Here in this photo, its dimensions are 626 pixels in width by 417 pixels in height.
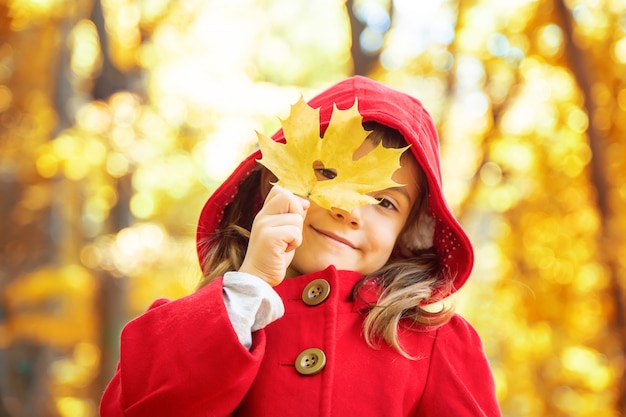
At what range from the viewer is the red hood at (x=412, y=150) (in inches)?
68.4

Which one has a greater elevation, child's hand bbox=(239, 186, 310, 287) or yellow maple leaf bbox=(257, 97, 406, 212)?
yellow maple leaf bbox=(257, 97, 406, 212)

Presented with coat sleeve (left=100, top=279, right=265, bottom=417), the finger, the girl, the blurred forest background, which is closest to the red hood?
the girl

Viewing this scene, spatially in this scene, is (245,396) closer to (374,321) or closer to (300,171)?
(374,321)

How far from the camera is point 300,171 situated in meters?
1.51

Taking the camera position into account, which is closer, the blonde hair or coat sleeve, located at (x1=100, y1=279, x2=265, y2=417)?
coat sleeve, located at (x1=100, y1=279, x2=265, y2=417)

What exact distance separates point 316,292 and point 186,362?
358mm

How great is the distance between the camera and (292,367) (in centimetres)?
159

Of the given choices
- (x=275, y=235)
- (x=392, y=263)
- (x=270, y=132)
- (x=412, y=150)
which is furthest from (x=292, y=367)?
(x=270, y=132)

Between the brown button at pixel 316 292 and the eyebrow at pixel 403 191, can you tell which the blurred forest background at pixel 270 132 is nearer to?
the eyebrow at pixel 403 191

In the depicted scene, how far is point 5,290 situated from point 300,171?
5.74 metres

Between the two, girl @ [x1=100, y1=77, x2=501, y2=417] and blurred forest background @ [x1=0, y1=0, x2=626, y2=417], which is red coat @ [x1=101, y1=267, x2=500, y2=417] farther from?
blurred forest background @ [x1=0, y1=0, x2=626, y2=417]

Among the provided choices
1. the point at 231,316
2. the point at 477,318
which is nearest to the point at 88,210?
the point at 477,318

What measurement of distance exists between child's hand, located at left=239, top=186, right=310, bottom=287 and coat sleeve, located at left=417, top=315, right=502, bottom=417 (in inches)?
15.8

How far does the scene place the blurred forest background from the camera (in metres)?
5.50
